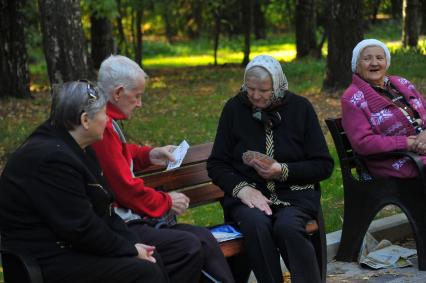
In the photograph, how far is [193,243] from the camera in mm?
3889

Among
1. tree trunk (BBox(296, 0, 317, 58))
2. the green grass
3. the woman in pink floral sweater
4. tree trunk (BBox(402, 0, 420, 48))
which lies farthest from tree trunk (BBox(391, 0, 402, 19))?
the woman in pink floral sweater

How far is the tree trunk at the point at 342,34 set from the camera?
43.1ft

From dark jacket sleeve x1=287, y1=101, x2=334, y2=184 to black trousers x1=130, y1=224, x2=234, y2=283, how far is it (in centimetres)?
77

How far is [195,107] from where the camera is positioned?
13.4 m

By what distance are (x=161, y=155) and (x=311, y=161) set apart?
0.95m

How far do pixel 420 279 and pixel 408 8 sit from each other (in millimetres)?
18629

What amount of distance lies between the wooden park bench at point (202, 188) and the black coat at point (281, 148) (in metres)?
0.21

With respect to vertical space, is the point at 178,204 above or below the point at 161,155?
below

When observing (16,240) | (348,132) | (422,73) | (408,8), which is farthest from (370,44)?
(408,8)

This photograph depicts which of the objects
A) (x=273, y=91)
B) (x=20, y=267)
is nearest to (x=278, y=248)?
(x=273, y=91)

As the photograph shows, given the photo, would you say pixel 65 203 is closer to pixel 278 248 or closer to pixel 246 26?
pixel 278 248

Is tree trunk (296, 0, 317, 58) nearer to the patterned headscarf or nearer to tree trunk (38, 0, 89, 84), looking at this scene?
tree trunk (38, 0, 89, 84)

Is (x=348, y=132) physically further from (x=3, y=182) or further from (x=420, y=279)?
(x=3, y=182)

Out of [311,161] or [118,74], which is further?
[311,161]
